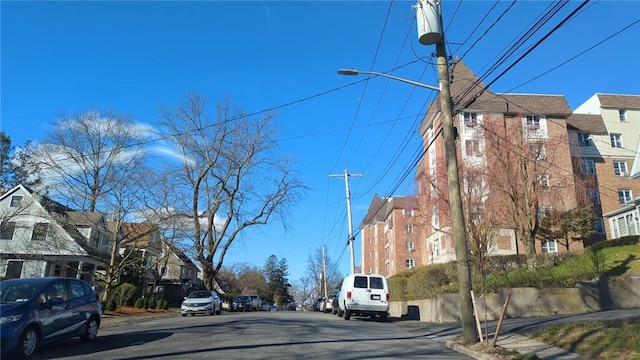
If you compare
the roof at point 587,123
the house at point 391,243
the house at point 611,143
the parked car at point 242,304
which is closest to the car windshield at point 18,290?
the parked car at point 242,304

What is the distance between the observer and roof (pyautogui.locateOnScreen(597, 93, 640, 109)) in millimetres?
51250

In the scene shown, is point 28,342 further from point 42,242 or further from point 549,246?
point 549,246

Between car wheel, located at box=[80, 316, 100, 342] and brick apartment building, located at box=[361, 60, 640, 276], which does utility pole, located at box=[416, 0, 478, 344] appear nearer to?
brick apartment building, located at box=[361, 60, 640, 276]

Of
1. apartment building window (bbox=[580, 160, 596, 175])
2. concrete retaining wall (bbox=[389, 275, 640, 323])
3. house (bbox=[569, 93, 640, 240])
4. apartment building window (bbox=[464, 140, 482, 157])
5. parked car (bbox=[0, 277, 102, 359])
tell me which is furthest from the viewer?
house (bbox=[569, 93, 640, 240])

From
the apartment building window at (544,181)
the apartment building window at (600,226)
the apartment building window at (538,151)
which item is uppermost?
the apartment building window at (538,151)

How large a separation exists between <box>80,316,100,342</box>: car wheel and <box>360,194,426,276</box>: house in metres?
42.6

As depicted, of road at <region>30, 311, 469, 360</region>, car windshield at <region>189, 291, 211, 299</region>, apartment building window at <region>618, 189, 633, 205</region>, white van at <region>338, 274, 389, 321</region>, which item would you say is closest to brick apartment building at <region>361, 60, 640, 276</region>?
apartment building window at <region>618, 189, 633, 205</region>

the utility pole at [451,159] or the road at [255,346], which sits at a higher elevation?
the utility pole at [451,159]

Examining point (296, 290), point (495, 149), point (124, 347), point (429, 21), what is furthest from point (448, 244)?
point (296, 290)

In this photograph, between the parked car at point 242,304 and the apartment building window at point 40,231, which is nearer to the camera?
the apartment building window at point 40,231

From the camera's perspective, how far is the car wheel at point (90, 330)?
1060 cm

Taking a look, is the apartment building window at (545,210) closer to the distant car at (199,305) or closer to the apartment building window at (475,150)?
the apartment building window at (475,150)

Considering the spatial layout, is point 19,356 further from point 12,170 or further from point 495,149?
point 12,170

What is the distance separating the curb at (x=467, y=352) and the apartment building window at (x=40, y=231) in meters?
29.7
